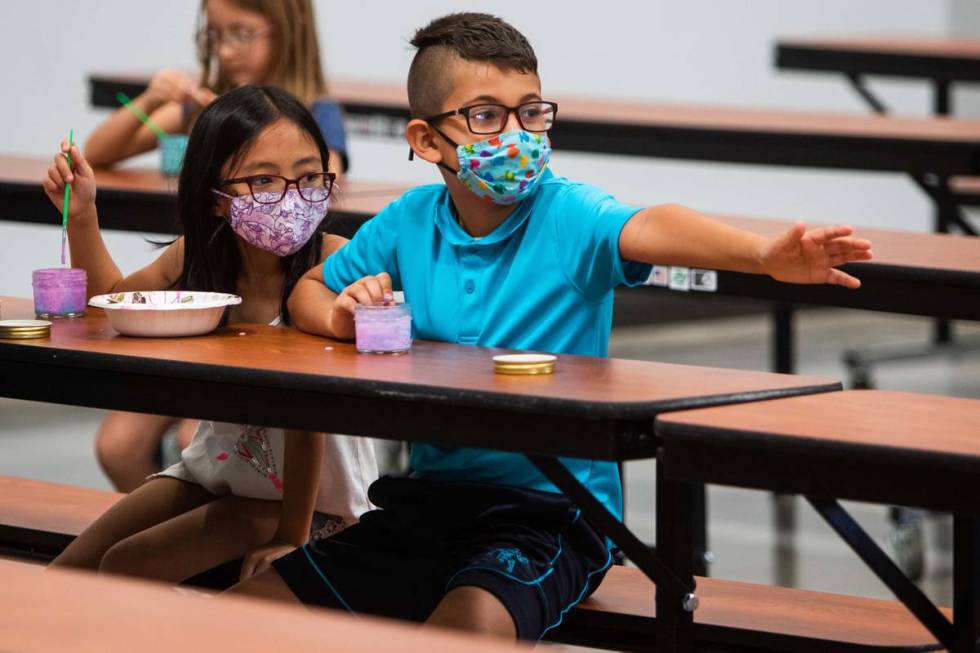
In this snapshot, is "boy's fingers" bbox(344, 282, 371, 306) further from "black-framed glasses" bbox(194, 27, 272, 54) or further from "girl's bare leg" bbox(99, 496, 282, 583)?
"black-framed glasses" bbox(194, 27, 272, 54)

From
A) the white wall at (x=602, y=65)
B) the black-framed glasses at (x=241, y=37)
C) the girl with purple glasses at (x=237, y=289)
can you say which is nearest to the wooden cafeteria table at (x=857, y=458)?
the girl with purple glasses at (x=237, y=289)

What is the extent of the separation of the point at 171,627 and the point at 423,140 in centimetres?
149

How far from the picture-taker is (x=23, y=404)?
6.75 m

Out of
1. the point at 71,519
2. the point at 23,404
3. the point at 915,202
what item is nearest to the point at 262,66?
the point at 71,519

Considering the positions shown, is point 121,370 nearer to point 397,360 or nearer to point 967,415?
point 397,360

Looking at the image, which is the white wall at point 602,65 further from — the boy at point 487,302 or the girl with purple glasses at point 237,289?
→ the boy at point 487,302

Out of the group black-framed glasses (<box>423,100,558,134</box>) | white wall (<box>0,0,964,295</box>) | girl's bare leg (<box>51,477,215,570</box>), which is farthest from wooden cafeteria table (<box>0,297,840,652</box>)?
white wall (<box>0,0,964,295</box>)

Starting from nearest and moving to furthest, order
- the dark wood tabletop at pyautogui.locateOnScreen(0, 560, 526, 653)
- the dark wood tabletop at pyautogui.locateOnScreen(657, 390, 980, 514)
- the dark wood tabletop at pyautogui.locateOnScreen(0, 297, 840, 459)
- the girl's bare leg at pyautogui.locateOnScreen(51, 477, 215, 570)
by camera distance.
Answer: the dark wood tabletop at pyautogui.locateOnScreen(0, 560, 526, 653) < the dark wood tabletop at pyautogui.locateOnScreen(657, 390, 980, 514) < the dark wood tabletop at pyautogui.locateOnScreen(0, 297, 840, 459) < the girl's bare leg at pyautogui.locateOnScreen(51, 477, 215, 570)

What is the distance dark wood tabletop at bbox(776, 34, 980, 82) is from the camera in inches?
259

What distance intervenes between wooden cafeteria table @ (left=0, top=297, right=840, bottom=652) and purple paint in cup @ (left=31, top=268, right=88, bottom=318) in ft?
0.67

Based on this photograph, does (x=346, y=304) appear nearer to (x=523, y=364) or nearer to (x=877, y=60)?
(x=523, y=364)

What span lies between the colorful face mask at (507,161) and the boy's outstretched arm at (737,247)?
0.67ft

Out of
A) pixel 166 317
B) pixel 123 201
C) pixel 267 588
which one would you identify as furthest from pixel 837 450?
pixel 123 201

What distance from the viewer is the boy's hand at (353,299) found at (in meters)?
2.68
